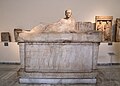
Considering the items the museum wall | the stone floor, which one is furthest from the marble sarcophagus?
the museum wall

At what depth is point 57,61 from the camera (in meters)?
4.88

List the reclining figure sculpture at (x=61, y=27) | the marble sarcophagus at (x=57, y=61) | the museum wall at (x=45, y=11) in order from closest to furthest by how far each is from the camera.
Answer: the marble sarcophagus at (x=57, y=61) < the reclining figure sculpture at (x=61, y=27) < the museum wall at (x=45, y=11)

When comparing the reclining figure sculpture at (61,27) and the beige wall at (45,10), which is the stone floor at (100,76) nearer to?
the reclining figure sculpture at (61,27)

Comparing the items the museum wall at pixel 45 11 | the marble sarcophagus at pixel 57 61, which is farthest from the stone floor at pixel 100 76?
the museum wall at pixel 45 11

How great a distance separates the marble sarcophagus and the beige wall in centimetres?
345

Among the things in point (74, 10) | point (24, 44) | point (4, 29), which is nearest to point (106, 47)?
point (74, 10)

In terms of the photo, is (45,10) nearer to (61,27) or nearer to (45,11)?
(45,11)

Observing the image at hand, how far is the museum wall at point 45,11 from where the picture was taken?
8.05 m

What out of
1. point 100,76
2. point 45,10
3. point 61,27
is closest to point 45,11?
point 45,10

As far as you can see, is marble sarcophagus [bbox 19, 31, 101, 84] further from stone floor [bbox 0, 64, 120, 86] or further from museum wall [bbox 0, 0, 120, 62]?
museum wall [bbox 0, 0, 120, 62]

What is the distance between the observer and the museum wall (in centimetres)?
805

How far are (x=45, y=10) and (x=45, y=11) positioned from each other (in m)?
0.04

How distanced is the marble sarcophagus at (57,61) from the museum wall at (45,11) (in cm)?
345

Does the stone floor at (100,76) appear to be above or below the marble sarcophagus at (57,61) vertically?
below
